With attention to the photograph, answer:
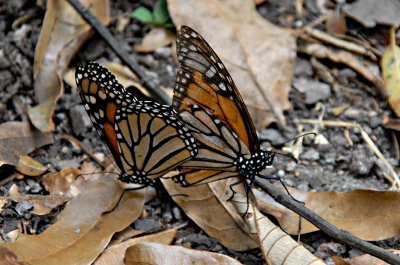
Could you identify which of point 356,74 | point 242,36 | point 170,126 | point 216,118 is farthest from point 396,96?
point 170,126

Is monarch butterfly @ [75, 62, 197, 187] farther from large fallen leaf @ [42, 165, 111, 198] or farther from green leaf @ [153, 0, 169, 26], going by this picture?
green leaf @ [153, 0, 169, 26]

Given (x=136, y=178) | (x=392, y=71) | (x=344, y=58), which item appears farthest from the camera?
(x=344, y=58)

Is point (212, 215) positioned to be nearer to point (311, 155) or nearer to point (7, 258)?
point (311, 155)

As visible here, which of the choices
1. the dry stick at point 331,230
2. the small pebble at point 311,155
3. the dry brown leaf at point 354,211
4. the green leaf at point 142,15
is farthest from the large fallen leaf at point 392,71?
the green leaf at point 142,15

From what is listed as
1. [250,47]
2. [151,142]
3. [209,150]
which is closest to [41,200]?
[151,142]

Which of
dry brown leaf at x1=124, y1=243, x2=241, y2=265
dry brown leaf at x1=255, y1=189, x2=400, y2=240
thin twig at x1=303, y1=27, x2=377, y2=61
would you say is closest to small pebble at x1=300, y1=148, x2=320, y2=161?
dry brown leaf at x1=255, y1=189, x2=400, y2=240
